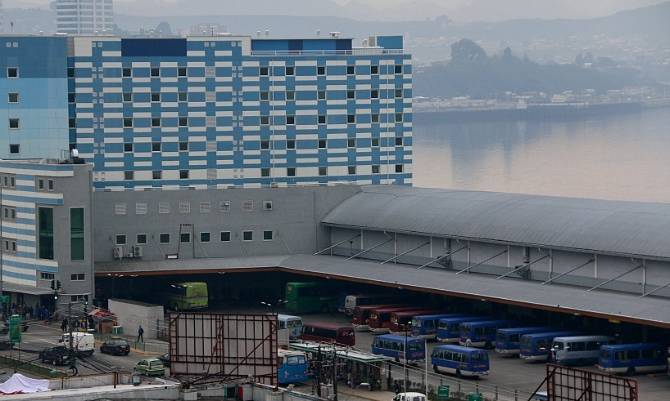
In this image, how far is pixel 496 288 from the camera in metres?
64.3

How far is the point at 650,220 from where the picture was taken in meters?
62.4

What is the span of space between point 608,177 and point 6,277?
116172mm

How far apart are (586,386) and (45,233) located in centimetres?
3844

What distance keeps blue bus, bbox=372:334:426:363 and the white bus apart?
4.65 meters

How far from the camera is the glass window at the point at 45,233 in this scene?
73.1 metres

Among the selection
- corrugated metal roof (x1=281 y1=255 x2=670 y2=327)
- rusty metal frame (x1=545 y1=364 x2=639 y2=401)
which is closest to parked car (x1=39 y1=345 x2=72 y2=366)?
corrugated metal roof (x1=281 y1=255 x2=670 y2=327)

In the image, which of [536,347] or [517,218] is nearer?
[536,347]

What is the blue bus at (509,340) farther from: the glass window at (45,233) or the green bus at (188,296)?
the glass window at (45,233)

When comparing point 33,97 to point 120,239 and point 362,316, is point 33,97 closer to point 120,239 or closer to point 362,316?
point 120,239

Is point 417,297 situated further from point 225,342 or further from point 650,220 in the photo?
point 225,342

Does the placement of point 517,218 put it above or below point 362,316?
above

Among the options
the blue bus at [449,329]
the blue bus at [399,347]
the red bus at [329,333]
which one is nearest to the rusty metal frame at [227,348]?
the blue bus at [399,347]

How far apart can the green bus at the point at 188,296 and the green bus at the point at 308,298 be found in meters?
3.74

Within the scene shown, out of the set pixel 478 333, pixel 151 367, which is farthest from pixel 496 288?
pixel 151 367
